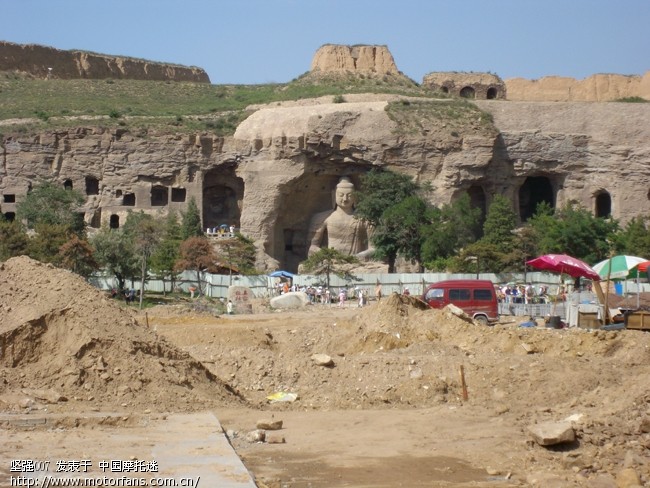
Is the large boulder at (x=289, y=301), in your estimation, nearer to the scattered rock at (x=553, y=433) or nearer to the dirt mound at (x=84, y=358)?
the dirt mound at (x=84, y=358)

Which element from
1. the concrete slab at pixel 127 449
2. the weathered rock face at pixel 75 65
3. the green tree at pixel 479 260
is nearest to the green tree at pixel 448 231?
the green tree at pixel 479 260

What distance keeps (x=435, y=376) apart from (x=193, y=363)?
4.30 m

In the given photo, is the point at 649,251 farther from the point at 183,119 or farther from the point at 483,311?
the point at 183,119

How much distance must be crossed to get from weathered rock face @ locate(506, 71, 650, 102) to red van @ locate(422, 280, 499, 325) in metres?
43.9

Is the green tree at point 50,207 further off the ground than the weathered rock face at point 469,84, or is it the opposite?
the weathered rock face at point 469,84

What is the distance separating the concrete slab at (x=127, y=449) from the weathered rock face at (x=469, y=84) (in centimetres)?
5445

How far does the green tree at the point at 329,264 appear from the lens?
143 ft

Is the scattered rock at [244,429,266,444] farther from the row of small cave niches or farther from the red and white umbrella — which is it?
the row of small cave niches

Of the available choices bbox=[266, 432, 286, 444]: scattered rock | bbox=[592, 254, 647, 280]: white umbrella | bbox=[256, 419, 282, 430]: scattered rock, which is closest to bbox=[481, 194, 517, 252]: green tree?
bbox=[592, 254, 647, 280]: white umbrella

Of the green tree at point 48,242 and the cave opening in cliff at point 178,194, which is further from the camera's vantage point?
the cave opening in cliff at point 178,194

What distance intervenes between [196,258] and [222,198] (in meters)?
13.1

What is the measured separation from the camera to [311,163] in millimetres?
52938

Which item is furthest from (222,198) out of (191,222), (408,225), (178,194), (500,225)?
(500,225)

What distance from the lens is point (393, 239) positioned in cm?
4838
